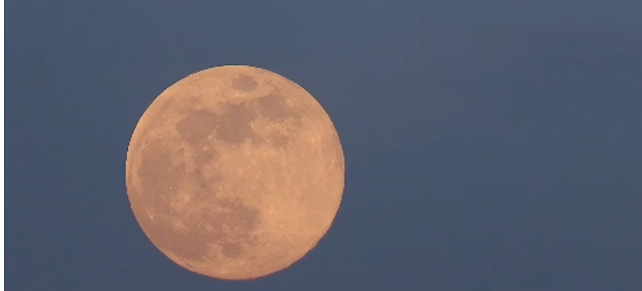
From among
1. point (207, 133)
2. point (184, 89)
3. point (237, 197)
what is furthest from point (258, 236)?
point (184, 89)

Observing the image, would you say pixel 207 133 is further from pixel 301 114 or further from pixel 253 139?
pixel 301 114

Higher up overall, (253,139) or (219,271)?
(253,139)

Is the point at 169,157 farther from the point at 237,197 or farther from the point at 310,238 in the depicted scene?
A: the point at 310,238

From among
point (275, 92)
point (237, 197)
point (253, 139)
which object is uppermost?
point (275, 92)

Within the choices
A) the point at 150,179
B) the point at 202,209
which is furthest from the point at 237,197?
the point at 150,179

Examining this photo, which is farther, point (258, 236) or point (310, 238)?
point (310, 238)

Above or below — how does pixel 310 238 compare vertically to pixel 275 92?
below
